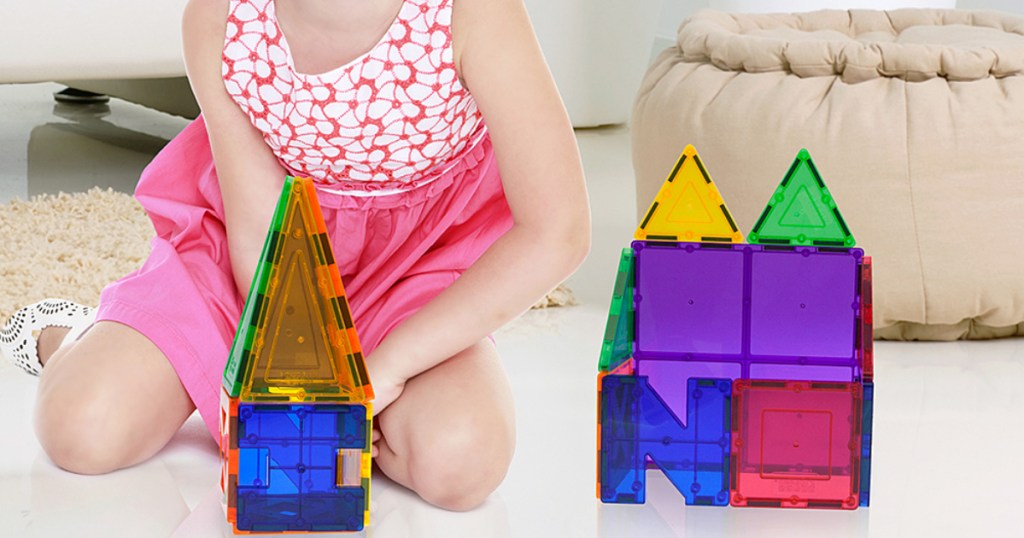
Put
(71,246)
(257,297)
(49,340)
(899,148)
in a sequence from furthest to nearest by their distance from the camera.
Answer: (71,246) < (899,148) < (49,340) < (257,297)

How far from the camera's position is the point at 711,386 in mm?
1039

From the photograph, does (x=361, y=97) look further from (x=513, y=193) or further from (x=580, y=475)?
(x=580, y=475)

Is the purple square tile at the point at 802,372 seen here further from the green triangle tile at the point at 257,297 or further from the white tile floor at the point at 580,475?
the green triangle tile at the point at 257,297

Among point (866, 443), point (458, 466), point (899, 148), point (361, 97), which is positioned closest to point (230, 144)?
point (361, 97)

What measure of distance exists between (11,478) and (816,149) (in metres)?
0.95

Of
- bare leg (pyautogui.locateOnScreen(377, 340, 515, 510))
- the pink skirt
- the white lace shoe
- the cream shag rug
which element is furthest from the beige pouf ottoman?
the white lace shoe

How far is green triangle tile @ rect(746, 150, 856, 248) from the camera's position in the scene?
104cm

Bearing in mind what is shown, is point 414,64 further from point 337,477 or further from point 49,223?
point 49,223

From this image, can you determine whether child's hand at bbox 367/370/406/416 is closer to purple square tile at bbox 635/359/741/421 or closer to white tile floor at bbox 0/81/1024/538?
white tile floor at bbox 0/81/1024/538

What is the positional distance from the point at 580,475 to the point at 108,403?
409mm

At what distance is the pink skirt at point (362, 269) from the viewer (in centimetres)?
119

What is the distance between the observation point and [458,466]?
1.08 metres

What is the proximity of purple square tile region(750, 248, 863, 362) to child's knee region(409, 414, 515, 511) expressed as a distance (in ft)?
0.75

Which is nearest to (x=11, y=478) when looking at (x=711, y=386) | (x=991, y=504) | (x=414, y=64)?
(x=414, y=64)
